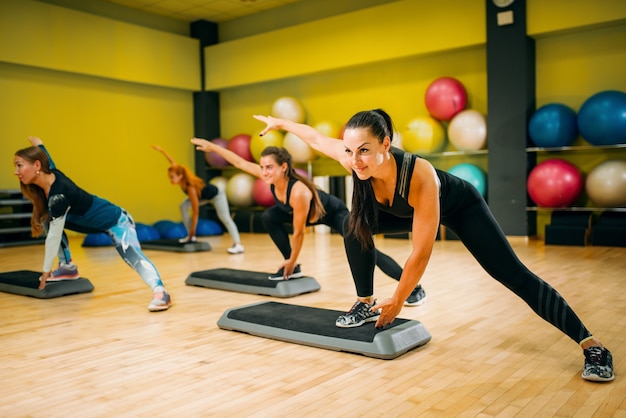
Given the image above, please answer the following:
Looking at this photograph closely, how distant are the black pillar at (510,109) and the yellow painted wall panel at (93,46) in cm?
506

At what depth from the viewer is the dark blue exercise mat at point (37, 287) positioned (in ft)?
13.0

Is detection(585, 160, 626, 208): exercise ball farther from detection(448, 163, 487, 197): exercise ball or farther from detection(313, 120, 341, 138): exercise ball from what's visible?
detection(313, 120, 341, 138): exercise ball

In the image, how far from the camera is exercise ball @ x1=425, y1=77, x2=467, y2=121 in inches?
Answer: 283

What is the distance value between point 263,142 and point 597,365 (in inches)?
268

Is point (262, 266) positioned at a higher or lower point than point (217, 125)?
lower

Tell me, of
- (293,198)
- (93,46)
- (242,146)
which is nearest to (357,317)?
(293,198)

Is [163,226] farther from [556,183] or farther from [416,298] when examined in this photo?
[416,298]

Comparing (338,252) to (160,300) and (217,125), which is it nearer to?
(160,300)

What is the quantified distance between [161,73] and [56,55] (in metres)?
1.71

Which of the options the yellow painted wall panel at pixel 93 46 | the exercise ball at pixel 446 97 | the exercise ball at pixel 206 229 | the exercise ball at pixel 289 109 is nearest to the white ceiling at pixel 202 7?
the yellow painted wall panel at pixel 93 46

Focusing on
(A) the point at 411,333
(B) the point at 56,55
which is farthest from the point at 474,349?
(B) the point at 56,55

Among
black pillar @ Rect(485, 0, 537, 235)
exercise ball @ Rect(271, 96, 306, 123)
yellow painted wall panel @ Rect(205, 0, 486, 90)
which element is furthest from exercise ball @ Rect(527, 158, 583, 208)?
exercise ball @ Rect(271, 96, 306, 123)

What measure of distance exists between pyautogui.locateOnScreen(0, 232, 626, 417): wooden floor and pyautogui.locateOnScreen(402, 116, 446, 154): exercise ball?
10.7ft

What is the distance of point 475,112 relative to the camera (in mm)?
7113
